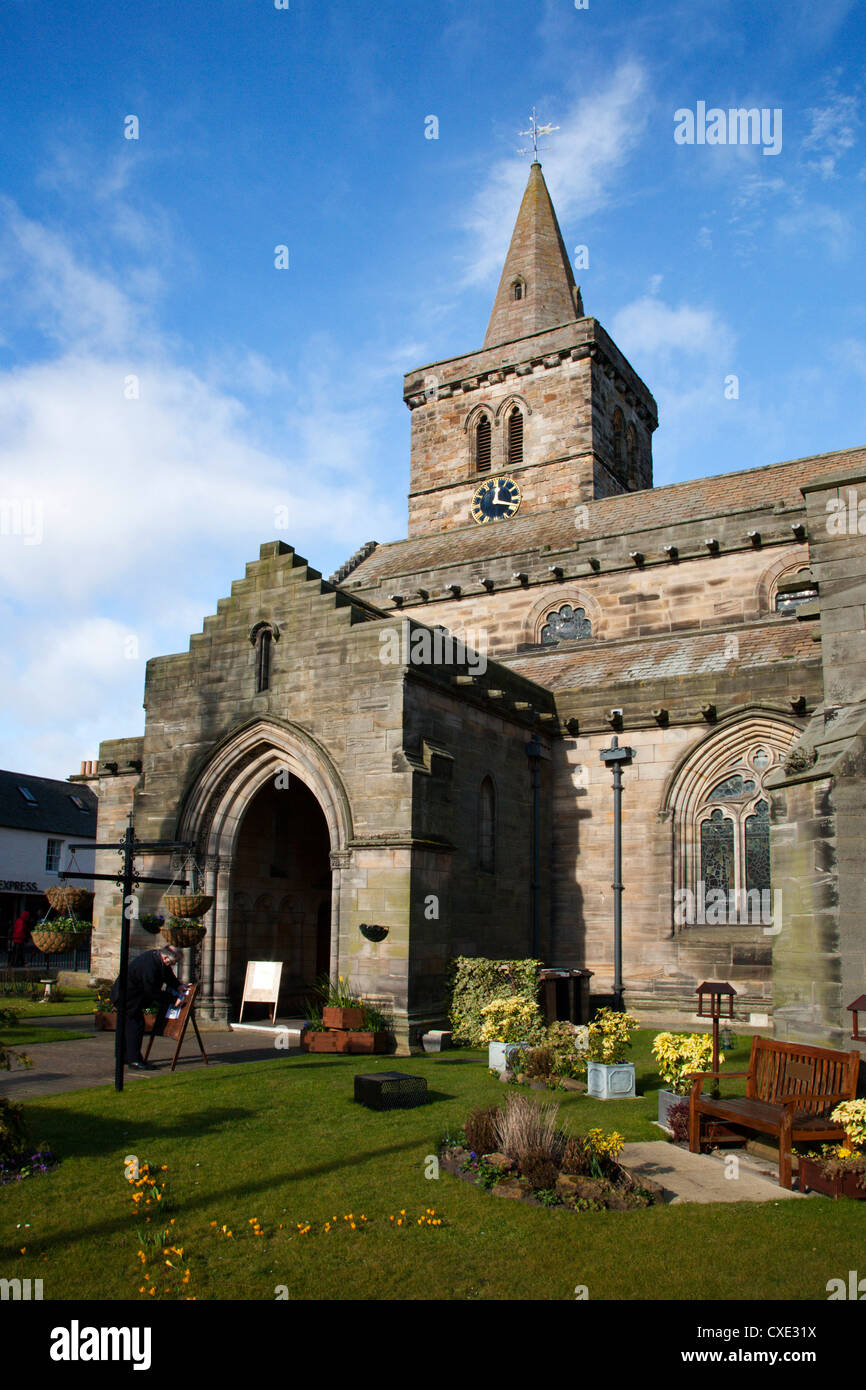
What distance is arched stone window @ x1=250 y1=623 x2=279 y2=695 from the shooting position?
1752 cm

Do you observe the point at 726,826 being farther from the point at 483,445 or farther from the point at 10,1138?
the point at 483,445

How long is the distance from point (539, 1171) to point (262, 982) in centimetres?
985

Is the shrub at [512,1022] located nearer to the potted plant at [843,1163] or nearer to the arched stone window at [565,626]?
the potted plant at [843,1163]

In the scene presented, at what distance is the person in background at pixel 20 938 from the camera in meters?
24.3

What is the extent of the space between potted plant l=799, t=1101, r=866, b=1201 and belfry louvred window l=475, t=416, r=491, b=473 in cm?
3338

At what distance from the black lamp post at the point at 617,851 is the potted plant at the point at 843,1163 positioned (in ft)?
33.4

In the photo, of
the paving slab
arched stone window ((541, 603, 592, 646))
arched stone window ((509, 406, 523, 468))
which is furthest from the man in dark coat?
arched stone window ((509, 406, 523, 468))

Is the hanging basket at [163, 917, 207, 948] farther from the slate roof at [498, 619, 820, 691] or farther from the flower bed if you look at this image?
the slate roof at [498, 619, 820, 691]

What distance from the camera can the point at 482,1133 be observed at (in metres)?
8.62

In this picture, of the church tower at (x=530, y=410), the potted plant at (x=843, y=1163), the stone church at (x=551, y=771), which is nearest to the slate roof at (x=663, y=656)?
the stone church at (x=551, y=771)

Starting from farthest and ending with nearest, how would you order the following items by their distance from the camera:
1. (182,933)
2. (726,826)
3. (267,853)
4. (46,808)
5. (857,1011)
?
(46,808)
(267,853)
(726,826)
(182,933)
(857,1011)

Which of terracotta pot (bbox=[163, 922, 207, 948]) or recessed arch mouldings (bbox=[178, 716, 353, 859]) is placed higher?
recessed arch mouldings (bbox=[178, 716, 353, 859])

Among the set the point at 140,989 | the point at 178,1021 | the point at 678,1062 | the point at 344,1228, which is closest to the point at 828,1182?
the point at 678,1062

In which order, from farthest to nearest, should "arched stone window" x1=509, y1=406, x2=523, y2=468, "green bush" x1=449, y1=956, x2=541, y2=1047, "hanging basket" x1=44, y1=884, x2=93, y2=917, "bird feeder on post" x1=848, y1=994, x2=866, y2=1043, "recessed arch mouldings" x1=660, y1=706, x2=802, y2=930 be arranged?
"arched stone window" x1=509, y1=406, x2=523, y2=468 < "recessed arch mouldings" x1=660, y1=706, x2=802, y2=930 < "green bush" x1=449, y1=956, x2=541, y2=1047 < "hanging basket" x1=44, y1=884, x2=93, y2=917 < "bird feeder on post" x1=848, y1=994, x2=866, y2=1043
